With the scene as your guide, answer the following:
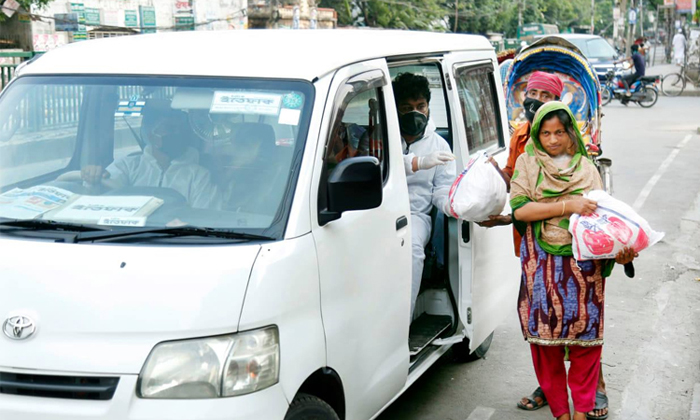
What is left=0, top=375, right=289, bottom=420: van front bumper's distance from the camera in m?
2.77

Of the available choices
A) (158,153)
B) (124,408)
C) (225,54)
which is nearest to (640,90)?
(225,54)

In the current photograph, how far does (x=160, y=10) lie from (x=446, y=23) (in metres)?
36.7

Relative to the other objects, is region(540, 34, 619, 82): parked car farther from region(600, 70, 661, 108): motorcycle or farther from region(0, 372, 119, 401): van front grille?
region(0, 372, 119, 401): van front grille

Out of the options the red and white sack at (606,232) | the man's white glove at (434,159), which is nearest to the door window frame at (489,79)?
the man's white glove at (434,159)

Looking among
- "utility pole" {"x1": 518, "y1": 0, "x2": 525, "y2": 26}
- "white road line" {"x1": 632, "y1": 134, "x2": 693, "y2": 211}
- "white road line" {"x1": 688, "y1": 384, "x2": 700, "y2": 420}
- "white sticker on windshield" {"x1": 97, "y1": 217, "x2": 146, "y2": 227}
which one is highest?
"utility pole" {"x1": 518, "y1": 0, "x2": 525, "y2": 26}

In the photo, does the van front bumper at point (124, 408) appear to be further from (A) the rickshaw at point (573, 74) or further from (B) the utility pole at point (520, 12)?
(B) the utility pole at point (520, 12)

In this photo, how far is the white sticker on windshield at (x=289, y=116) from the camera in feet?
11.1

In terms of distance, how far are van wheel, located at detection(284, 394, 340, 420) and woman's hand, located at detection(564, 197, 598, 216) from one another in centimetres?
160

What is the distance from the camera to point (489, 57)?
18.9 ft

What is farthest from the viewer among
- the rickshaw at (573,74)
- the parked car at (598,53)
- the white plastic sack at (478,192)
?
the parked car at (598,53)

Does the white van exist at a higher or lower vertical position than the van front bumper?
higher

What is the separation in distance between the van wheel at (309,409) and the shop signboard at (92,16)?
78.6ft

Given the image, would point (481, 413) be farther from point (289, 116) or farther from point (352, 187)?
point (289, 116)

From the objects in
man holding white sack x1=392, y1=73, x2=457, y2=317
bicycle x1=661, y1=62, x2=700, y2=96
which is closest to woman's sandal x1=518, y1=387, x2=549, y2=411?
man holding white sack x1=392, y1=73, x2=457, y2=317
